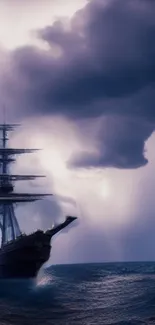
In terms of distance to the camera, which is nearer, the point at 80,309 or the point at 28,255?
the point at 80,309

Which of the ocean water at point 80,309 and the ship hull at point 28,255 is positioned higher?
the ship hull at point 28,255

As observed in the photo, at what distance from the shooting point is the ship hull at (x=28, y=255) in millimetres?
88188

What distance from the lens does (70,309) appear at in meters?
56.2

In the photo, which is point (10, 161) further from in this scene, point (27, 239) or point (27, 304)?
point (27, 304)

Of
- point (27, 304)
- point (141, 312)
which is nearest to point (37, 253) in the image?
point (27, 304)

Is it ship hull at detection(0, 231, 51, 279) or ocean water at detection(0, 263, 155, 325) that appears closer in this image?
ocean water at detection(0, 263, 155, 325)

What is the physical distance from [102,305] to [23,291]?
2678 centimetres

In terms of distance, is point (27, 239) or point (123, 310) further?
point (27, 239)

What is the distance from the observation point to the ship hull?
88188 mm

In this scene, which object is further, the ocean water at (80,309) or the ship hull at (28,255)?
the ship hull at (28,255)

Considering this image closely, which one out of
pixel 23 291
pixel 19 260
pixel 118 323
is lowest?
A: pixel 118 323

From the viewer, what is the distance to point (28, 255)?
89000 mm

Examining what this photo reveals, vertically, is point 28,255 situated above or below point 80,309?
above

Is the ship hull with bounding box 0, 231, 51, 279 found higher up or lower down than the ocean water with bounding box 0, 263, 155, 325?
higher up
